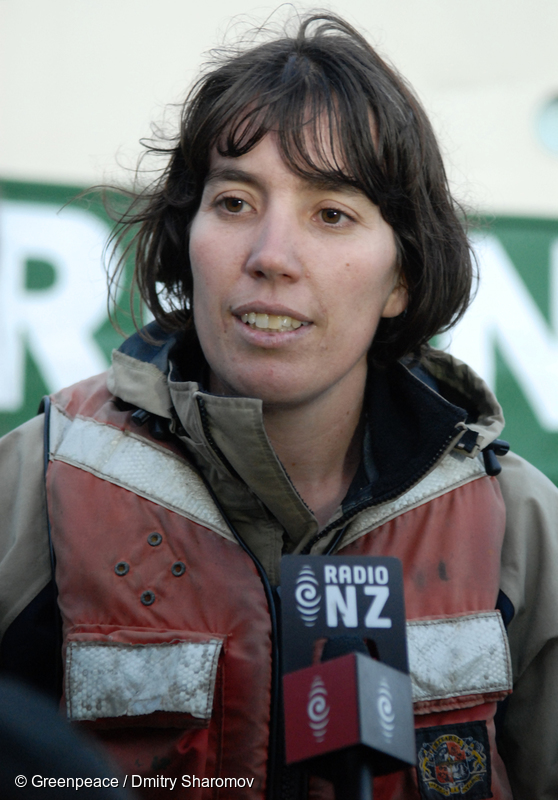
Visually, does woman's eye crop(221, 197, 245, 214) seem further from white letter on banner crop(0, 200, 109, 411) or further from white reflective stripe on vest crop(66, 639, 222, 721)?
white letter on banner crop(0, 200, 109, 411)

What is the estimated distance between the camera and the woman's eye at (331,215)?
5.76 ft

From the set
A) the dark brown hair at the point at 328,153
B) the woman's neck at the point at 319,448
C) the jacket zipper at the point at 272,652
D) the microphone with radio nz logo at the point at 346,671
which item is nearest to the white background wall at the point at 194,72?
the dark brown hair at the point at 328,153

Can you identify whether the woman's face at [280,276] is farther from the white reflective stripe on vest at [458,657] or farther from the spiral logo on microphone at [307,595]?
the spiral logo on microphone at [307,595]

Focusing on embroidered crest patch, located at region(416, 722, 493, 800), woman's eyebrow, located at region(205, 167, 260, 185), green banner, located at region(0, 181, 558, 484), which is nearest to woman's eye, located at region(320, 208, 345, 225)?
woman's eyebrow, located at region(205, 167, 260, 185)

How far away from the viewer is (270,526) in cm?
177

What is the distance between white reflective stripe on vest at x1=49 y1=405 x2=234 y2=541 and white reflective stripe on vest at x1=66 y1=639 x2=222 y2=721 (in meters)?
0.24

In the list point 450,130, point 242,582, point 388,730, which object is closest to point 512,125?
point 450,130

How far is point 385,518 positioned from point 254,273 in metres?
0.54

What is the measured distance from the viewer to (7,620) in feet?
5.60

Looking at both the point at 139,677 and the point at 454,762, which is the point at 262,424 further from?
the point at 454,762

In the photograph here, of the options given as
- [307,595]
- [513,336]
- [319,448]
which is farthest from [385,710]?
[513,336]

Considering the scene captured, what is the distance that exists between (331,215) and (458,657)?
88 centimetres

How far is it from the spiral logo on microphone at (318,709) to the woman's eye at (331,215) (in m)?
1.02

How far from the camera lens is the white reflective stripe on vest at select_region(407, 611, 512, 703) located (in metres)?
1.67
